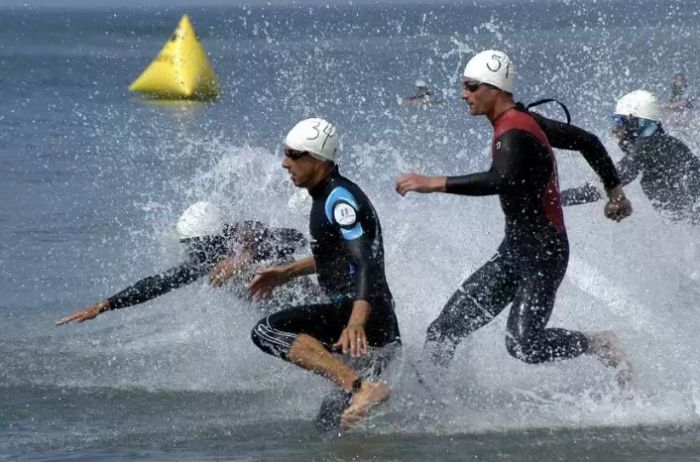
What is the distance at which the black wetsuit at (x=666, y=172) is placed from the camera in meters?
11.0

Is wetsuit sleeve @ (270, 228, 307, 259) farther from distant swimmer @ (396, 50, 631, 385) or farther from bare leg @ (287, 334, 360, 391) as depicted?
bare leg @ (287, 334, 360, 391)

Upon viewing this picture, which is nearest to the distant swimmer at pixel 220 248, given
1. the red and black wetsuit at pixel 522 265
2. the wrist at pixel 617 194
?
the red and black wetsuit at pixel 522 265

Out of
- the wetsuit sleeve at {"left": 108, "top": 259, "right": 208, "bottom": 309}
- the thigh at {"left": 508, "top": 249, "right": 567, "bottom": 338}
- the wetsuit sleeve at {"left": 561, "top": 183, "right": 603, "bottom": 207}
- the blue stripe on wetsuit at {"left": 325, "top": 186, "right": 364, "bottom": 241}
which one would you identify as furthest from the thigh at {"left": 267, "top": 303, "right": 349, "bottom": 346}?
the wetsuit sleeve at {"left": 561, "top": 183, "right": 603, "bottom": 207}

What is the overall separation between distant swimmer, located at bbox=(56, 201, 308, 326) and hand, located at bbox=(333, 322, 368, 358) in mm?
1975

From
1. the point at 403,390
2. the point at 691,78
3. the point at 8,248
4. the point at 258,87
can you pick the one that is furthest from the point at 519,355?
the point at 258,87

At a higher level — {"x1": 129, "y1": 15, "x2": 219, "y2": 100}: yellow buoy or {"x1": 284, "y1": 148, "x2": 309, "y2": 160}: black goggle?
{"x1": 129, "y1": 15, "x2": 219, "y2": 100}: yellow buoy

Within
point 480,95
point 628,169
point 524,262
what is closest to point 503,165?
point 480,95

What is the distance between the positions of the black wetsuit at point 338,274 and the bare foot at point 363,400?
36 cm

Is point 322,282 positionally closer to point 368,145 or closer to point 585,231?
point 585,231

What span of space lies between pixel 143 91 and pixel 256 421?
27.6m

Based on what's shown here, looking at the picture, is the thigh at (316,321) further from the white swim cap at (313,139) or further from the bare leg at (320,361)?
the white swim cap at (313,139)

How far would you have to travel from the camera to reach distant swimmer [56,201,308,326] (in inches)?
358

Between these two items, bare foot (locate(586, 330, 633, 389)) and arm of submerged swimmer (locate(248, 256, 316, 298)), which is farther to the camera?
bare foot (locate(586, 330, 633, 389))

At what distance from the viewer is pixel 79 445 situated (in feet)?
27.7
